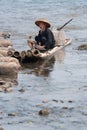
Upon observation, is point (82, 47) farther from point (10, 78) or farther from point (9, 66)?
point (10, 78)

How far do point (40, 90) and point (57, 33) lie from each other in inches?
270

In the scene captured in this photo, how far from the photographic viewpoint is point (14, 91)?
1201 cm

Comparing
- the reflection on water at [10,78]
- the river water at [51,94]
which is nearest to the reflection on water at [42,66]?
the river water at [51,94]

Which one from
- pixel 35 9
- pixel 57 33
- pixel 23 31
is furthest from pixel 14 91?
pixel 35 9

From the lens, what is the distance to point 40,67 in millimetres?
15453

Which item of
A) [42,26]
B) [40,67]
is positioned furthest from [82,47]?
[40,67]

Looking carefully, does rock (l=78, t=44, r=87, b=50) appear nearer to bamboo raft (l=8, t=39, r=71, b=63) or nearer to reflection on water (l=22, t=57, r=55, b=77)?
reflection on water (l=22, t=57, r=55, b=77)

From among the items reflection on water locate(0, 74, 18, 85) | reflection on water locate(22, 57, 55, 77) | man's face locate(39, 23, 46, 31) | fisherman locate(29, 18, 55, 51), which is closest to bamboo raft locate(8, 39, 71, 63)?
reflection on water locate(22, 57, 55, 77)

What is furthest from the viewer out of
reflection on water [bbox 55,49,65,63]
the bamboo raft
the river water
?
reflection on water [bbox 55,49,65,63]

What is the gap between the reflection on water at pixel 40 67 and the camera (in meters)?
14.6

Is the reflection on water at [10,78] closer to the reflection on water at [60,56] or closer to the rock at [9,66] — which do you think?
the rock at [9,66]

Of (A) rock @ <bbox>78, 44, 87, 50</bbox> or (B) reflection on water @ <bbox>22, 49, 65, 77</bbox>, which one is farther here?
(A) rock @ <bbox>78, 44, 87, 50</bbox>

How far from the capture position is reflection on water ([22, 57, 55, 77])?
47.9 ft

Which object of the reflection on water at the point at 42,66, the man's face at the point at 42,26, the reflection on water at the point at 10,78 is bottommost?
the reflection on water at the point at 42,66
